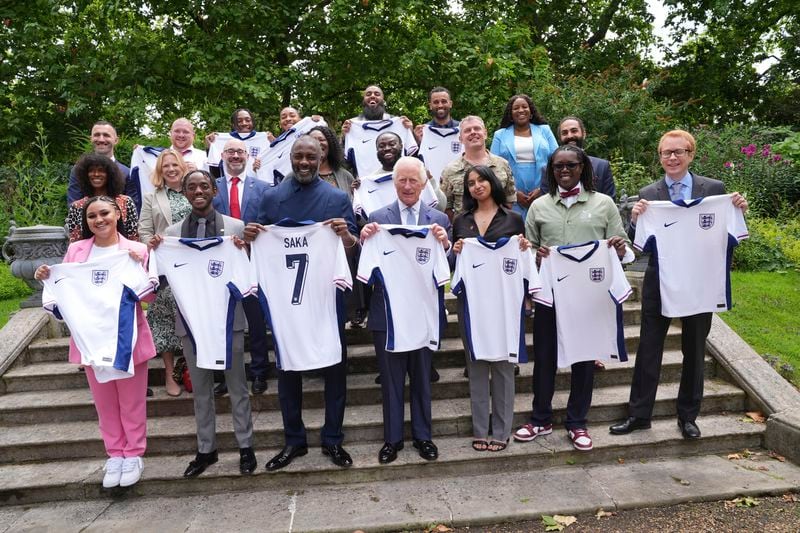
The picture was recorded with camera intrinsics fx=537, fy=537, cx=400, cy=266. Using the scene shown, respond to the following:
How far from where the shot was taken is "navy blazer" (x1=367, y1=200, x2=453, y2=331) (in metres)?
4.54

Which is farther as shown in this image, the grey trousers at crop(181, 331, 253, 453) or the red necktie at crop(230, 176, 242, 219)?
the red necktie at crop(230, 176, 242, 219)

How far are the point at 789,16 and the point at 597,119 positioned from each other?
13.1 m

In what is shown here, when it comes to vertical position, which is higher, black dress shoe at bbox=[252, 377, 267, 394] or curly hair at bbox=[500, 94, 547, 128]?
curly hair at bbox=[500, 94, 547, 128]

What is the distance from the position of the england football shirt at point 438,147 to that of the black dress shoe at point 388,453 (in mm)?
3348

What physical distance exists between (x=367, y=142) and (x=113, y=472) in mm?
4410

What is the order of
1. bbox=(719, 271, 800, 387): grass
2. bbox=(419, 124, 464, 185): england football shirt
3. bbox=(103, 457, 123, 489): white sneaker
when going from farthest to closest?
bbox=(419, 124, 464, 185): england football shirt
bbox=(719, 271, 800, 387): grass
bbox=(103, 457, 123, 489): white sneaker

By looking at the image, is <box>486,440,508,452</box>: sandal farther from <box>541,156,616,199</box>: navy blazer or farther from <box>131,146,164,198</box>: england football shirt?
<box>131,146,164,198</box>: england football shirt

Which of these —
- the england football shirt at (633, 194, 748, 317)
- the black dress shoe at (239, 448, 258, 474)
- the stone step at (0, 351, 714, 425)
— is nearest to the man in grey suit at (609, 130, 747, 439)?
the england football shirt at (633, 194, 748, 317)

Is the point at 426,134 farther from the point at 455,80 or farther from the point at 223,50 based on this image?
the point at 223,50

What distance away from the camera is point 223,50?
11555mm

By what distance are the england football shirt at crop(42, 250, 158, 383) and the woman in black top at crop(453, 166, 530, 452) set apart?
2.71 meters

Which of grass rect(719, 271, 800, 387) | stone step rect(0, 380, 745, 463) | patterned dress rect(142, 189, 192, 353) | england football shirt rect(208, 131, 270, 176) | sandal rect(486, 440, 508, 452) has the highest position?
england football shirt rect(208, 131, 270, 176)

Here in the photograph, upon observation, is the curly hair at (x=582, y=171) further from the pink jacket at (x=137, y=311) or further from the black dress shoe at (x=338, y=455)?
the pink jacket at (x=137, y=311)

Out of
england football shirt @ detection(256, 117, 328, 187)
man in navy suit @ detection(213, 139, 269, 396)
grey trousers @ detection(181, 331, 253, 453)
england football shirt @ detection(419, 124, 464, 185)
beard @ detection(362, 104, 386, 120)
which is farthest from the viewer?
beard @ detection(362, 104, 386, 120)
